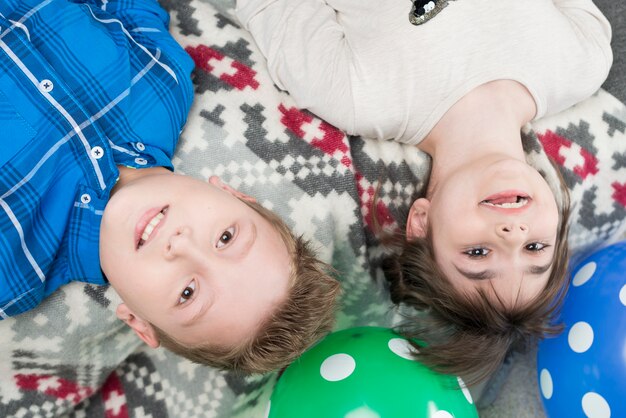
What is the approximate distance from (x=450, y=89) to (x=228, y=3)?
0.55 m

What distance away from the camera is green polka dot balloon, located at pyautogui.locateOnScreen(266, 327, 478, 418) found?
1014 mm

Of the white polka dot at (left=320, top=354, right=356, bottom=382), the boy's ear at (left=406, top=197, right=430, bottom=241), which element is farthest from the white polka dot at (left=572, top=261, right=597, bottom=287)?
the white polka dot at (left=320, top=354, right=356, bottom=382)

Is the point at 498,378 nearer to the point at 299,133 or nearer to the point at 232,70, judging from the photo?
the point at 299,133

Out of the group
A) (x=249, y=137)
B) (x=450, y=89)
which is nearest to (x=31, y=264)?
(x=249, y=137)

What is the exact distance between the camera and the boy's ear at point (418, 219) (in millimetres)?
1184

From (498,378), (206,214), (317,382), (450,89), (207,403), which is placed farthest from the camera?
(498,378)

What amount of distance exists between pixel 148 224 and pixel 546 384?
0.83m

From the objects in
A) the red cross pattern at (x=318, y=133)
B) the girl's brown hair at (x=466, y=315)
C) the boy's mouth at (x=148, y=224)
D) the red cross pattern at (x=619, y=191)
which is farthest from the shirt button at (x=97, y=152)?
the red cross pattern at (x=619, y=191)

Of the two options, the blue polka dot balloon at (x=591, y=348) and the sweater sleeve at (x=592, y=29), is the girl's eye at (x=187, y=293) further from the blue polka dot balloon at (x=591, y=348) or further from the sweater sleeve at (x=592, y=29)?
the sweater sleeve at (x=592, y=29)

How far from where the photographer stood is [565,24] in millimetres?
1218

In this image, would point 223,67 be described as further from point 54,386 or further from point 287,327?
point 54,386

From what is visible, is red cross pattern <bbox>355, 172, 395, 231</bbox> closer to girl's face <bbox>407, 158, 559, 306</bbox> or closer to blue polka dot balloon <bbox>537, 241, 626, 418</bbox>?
girl's face <bbox>407, 158, 559, 306</bbox>

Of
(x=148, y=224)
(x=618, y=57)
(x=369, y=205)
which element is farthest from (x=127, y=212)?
(x=618, y=57)

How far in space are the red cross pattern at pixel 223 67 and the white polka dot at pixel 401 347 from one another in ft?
1.93
